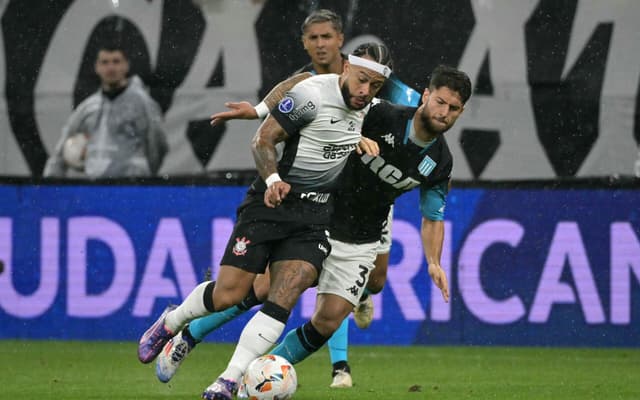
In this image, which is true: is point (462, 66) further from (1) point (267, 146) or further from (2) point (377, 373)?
(1) point (267, 146)

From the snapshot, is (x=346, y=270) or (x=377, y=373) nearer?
(x=346, y=270)

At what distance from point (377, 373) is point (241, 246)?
274cm

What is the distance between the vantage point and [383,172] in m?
8.30

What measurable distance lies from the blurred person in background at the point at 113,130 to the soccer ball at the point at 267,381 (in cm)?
577

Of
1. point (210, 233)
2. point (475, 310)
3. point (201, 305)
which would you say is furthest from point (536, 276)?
point (201, 305)

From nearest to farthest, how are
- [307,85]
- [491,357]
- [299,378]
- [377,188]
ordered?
[307,85] → [377,188] → [299,378] → [491,357]

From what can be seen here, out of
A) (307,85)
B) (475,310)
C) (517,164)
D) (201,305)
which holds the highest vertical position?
(307,85)

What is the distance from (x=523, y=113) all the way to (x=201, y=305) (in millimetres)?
5435

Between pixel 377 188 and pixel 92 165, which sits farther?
pixel 92 165

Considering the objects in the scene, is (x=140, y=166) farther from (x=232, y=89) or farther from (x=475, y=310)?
(x=475, y=310)

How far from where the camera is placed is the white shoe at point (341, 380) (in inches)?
352

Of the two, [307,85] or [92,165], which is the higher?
[307,85]

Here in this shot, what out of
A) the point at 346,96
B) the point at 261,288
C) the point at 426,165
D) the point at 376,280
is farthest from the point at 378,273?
the point at 346,96

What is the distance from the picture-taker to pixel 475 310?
484 inches
